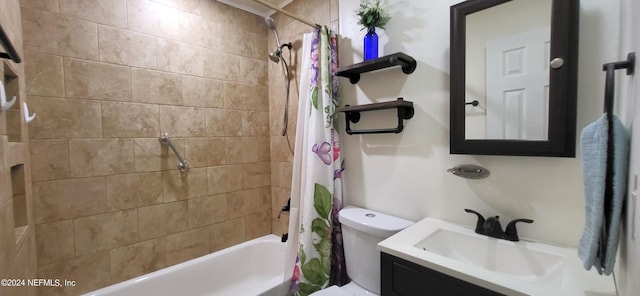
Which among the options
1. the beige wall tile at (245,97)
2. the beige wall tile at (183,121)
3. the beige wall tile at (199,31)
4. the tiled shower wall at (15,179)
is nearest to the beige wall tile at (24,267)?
the tiled shower wall at (15,179)

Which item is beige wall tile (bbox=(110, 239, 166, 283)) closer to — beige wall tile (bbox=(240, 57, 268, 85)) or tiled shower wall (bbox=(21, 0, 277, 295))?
tiled shower wall (bbox=(21, 0, 277, 295))

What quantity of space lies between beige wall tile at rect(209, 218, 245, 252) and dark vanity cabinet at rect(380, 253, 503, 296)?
1.43 m

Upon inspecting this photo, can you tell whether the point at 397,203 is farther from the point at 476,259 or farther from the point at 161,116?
the point at 161,116

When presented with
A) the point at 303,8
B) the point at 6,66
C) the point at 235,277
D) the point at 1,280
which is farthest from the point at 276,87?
the point at 1,280

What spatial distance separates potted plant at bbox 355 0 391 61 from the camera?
1.32m

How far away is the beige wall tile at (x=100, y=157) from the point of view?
4.62 ft

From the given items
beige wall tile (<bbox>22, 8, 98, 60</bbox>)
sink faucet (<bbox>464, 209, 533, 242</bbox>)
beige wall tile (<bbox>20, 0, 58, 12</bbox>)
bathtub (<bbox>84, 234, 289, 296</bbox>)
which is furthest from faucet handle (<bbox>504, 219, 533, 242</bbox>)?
beige wall tile (<bbox>20, 0, 58, 12</bbox>)

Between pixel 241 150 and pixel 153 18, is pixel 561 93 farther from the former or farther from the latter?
pixel 153 18

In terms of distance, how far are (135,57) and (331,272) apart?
185 cm

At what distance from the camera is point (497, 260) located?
100cm

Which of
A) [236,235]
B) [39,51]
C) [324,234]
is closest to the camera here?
[39,51]

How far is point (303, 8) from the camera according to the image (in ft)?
6.20

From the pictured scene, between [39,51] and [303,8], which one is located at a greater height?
[303,8]

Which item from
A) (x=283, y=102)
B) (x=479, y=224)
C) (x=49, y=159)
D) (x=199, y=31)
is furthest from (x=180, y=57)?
(x=479, y=224)
